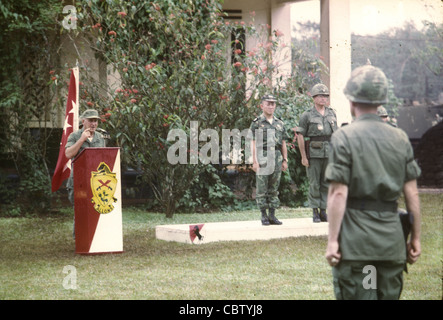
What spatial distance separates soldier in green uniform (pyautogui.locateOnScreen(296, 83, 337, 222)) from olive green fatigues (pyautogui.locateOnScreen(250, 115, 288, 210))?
12.1 inches

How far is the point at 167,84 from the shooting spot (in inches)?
483

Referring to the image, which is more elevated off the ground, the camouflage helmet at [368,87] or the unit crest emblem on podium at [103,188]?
the camouflage helmet at [368,87]

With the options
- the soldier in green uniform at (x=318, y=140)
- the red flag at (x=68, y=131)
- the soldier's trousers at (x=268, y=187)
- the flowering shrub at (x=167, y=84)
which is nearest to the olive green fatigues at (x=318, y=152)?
the soldier in green uniform at (x=318, y=140)

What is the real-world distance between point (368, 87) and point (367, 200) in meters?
0.65

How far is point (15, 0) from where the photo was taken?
14.2 metres

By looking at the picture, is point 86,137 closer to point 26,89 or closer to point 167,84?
point 167,84

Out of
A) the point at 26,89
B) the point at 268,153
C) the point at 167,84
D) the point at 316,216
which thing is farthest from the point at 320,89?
the point at 26,89

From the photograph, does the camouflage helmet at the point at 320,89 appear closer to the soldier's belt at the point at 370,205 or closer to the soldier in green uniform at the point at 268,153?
the soldier in green uniform at the point at 268,153

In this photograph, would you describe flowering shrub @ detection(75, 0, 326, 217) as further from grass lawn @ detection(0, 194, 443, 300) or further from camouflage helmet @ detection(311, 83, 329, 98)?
camouflage helmet @ detection(311, 83, 329, 98)

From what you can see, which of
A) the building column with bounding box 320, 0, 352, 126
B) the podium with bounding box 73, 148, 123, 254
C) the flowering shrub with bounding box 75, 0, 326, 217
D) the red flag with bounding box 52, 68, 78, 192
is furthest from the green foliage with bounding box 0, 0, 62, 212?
the building column with bounding box 320, 0, 352, 126

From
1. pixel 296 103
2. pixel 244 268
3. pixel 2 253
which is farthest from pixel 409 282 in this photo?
pixel 296 103

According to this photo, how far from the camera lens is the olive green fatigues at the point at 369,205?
4090 mm

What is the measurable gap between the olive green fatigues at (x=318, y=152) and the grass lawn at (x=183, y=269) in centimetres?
62

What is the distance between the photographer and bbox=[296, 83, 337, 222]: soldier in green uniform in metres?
10.4
